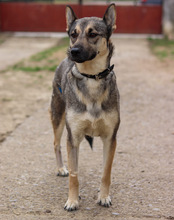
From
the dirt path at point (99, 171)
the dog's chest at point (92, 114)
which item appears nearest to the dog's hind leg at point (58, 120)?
the dirt path at point (99, 171)

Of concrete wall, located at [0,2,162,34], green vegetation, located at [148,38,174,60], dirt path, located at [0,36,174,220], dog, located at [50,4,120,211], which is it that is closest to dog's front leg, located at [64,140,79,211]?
dog, located at [50,4,120,211]

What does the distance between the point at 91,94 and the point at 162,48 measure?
11.6m

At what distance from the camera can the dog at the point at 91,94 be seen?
387cm

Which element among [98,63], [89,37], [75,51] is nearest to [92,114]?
[98,63]

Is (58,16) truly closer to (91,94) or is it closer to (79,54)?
(91,94)

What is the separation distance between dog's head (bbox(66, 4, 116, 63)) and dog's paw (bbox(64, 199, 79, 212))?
1461 mm

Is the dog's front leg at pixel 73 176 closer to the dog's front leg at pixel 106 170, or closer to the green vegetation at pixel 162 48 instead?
the dog's front leg at pixel 106 170

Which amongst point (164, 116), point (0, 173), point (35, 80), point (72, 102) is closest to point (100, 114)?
point (72, 102)

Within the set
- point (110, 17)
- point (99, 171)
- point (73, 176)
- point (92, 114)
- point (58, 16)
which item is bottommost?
point (58, 16)

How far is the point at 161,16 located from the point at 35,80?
1063 centimetres

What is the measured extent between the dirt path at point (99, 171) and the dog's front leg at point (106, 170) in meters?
0.08

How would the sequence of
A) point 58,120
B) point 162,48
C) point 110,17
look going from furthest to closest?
point 162,48, point 58,120, point 110,17

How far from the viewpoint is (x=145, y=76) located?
10484mm

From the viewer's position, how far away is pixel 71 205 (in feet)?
→ 13.1
